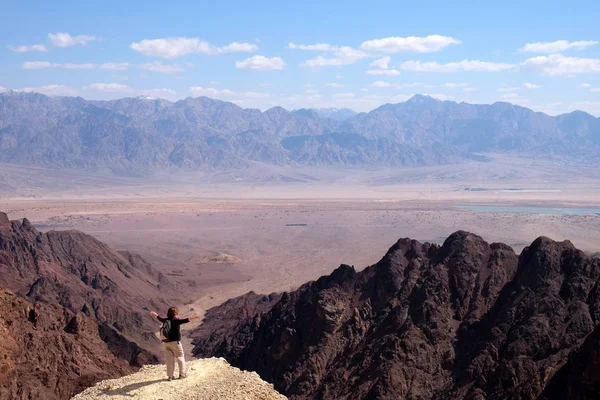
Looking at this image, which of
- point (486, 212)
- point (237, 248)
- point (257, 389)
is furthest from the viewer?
point (486, 212)

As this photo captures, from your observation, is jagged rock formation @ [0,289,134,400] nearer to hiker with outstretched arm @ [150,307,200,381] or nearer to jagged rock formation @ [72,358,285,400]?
jagged rock formation @ [72,358,285,400]

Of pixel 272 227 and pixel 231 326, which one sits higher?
pixel 272 227

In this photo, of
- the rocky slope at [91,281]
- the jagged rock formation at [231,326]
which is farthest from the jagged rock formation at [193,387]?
the jagged rock formation at [231,326]

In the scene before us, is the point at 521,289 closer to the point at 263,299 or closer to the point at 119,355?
the point at 119,355

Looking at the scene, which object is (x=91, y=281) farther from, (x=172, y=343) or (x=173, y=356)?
(x=172, y=343)

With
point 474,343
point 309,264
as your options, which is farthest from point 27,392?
point 309,264

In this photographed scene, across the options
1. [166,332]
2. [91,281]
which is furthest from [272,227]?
[166,332]
